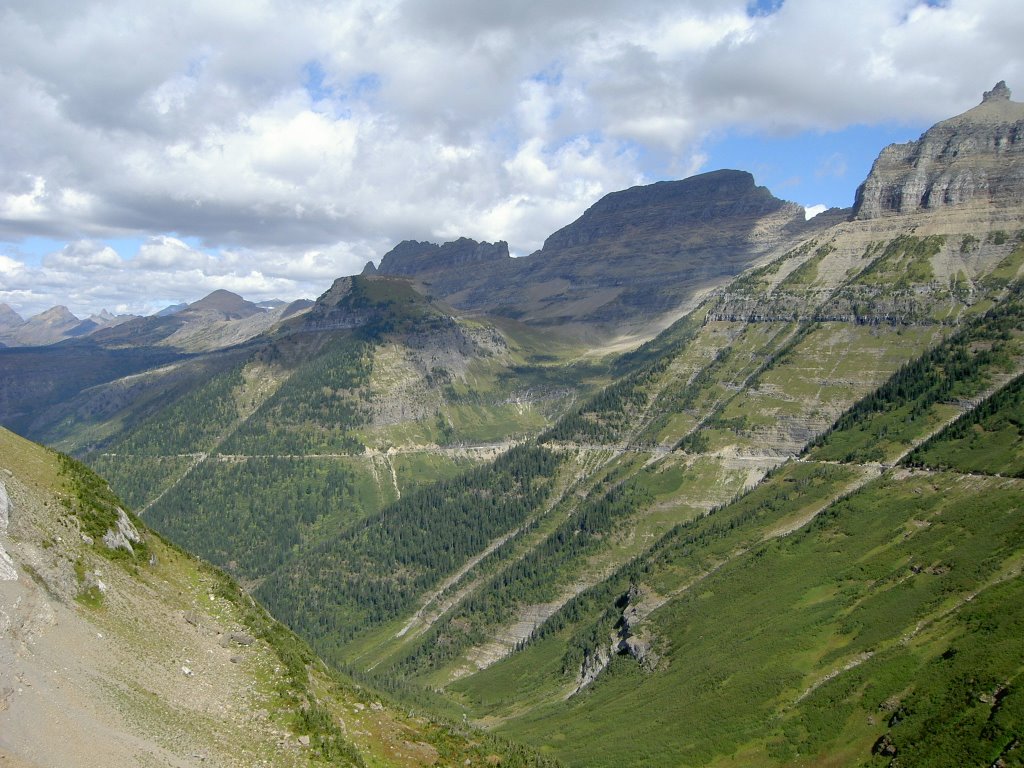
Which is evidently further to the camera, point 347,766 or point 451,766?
point 451,766

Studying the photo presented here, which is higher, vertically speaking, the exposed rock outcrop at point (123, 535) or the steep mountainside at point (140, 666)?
the exposed rock outcrop at point (123, 535)

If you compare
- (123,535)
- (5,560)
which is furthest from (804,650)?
(5,560)

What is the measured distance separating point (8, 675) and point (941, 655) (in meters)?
121

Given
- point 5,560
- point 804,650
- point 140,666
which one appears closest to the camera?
point 5,560

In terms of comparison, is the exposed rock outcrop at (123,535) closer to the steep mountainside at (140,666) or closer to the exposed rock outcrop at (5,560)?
the steep mountainside at (140,666)

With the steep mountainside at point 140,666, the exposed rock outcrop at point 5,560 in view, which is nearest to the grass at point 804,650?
the steep mountainside at point 140,666

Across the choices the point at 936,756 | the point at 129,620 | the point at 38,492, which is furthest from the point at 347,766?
the point at 936,756

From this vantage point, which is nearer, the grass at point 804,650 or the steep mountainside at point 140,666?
the steep mountainside at point 140,666

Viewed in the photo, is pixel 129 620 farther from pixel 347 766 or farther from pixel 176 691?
pixel 347 766

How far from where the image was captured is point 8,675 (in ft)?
179

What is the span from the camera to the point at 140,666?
6569 centimetres

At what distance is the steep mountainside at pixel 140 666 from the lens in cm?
5494

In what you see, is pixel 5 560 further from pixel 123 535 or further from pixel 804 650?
pixel 804 650

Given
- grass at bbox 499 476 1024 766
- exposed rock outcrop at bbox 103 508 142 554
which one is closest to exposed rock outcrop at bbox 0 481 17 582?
exposed rock outcrop at bbox 103 508 142 554
